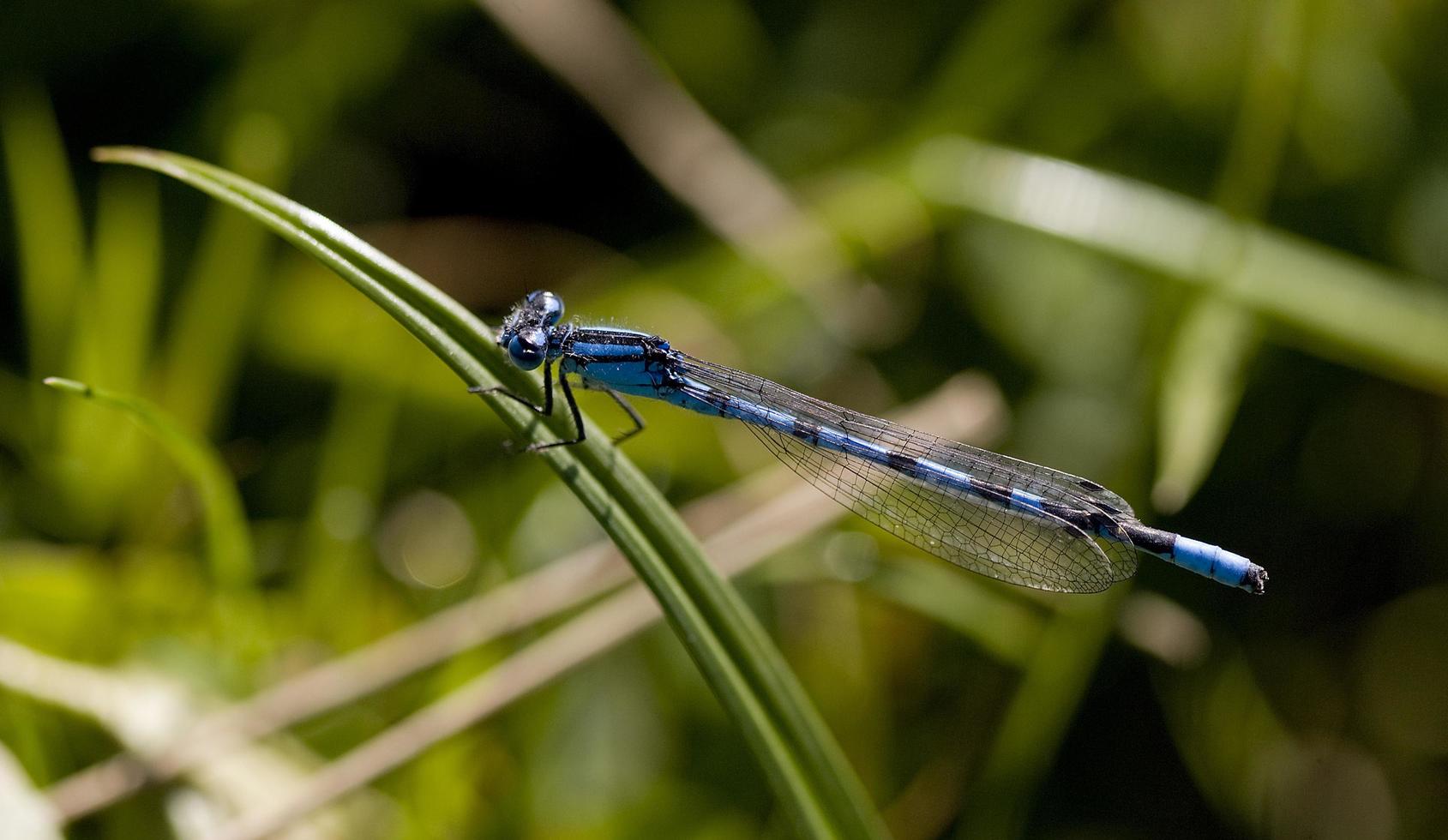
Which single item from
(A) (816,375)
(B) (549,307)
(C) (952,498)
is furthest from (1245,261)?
(B) (549,307)

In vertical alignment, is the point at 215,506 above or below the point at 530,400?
above

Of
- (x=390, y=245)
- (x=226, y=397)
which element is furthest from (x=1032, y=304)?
(x=226, y=397)

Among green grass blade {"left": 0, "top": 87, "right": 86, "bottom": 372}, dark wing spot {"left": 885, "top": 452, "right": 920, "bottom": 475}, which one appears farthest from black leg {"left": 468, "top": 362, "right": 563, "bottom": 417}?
green grass blade {"left": 0, "top": 87, "right": 86, "bottom": 372}

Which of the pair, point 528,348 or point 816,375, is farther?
point 816,375

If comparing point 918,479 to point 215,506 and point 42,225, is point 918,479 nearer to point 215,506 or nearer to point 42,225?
point 215,506

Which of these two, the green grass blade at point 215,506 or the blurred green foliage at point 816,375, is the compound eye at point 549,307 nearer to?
the blurred green foliage at point 816,375

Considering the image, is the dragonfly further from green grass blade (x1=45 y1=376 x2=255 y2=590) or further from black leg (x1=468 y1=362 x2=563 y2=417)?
green grass blade (x1=45 y1=376 x2=255 y2=590)

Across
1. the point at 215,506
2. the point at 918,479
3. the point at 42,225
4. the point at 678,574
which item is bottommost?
the point at 678,574
